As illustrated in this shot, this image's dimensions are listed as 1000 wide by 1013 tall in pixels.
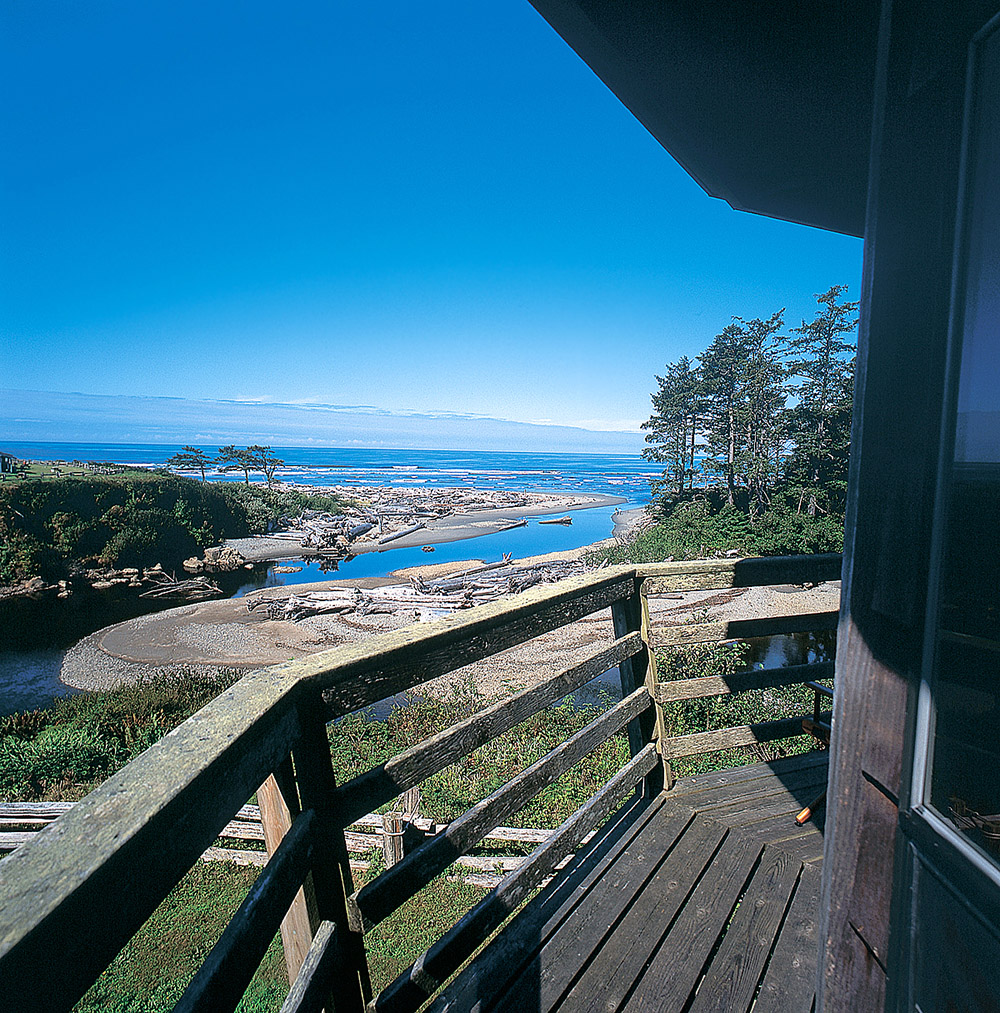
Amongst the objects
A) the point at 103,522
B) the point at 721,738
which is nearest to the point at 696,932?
the point at 721,738

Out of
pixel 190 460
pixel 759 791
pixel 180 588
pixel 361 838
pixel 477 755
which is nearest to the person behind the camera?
pixel 759 791

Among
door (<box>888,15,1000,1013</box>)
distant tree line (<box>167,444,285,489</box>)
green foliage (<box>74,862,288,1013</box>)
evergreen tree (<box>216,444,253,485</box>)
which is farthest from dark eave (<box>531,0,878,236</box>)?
evergreen tree (<box>216,444,253,485</box>)

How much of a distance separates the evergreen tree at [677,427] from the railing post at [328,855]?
32842 mm

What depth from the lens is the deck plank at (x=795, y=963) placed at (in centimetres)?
183

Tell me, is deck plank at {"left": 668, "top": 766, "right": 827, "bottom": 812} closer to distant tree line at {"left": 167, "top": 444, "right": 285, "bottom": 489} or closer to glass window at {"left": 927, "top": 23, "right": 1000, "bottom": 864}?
glass window at {"left": 927, "top": 23, "right": 1000, "bottom": 864}

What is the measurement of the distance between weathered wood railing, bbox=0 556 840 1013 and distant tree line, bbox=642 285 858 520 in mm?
26720

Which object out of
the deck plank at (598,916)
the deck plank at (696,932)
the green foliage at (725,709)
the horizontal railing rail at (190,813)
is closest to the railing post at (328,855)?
the horizontal railing rail at (190,813)

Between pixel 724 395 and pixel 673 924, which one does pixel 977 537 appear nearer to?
pixel 673 924

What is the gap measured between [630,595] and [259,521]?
4291 centimetres

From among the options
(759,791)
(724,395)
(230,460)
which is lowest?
(759,791)

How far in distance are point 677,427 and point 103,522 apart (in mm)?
31774

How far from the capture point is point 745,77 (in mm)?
1817

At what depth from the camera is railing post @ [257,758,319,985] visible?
4.18 ft

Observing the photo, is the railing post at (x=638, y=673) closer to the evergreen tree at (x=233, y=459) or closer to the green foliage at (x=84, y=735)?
the green foliage at (x=84, y=735)
